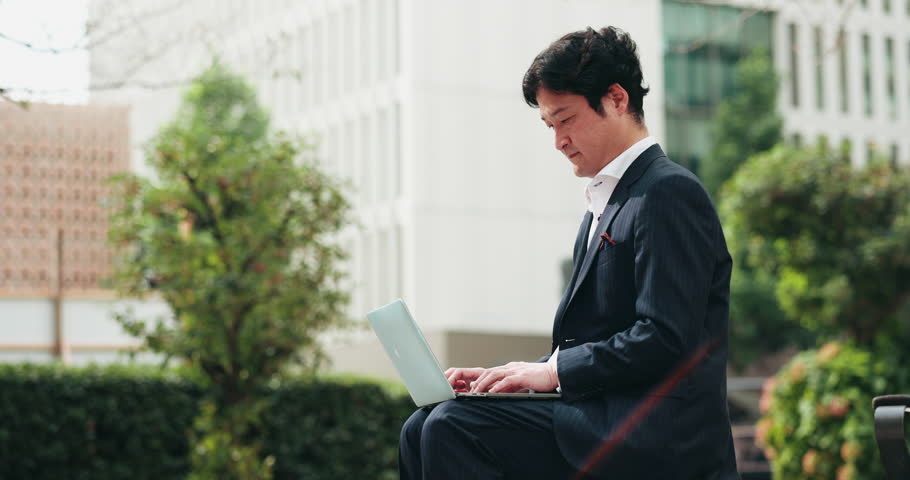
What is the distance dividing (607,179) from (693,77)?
31961mm

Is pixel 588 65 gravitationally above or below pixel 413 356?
above

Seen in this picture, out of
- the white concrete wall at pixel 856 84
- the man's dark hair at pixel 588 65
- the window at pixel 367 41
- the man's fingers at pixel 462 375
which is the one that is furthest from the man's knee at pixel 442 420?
the white concrete wall at pixel 856 84

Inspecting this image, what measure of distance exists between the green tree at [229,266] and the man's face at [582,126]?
6155 mm

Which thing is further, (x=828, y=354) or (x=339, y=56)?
(x=339, y=56)

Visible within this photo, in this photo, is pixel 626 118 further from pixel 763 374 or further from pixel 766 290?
pixel 763 374

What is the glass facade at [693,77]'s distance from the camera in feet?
110

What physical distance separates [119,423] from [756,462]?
1207cm

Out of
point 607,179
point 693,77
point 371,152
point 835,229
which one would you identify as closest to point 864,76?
point 693,77

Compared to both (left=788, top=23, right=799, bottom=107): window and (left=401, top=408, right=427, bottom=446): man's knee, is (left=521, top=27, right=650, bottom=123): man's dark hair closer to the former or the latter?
(left=401, top=408, right=427, bottom=446): man's knee

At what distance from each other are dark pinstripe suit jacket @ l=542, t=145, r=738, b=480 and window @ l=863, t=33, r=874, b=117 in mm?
36354

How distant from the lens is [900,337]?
9.47 metres

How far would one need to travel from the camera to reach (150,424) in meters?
10.6

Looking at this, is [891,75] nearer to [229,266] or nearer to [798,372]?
[798,372]

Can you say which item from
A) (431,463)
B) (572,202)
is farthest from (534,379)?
(572,202)
